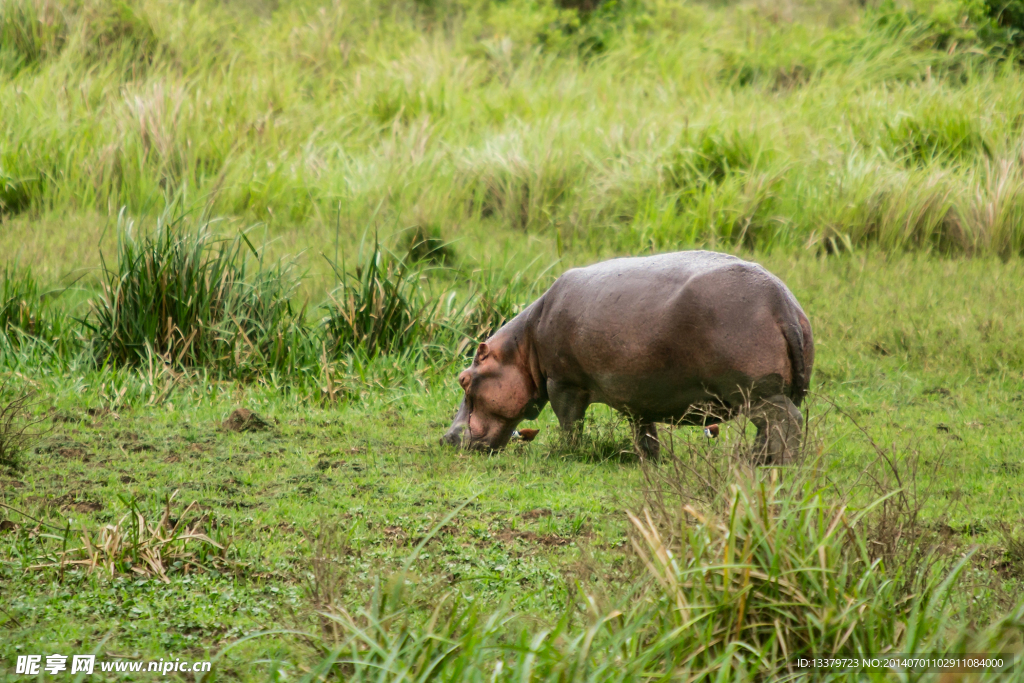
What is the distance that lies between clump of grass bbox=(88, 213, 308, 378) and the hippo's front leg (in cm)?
245

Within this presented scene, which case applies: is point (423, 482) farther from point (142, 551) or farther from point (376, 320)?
point (376, 320)

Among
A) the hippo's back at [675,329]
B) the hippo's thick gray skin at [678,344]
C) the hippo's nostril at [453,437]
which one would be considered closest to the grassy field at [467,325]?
the hippo's nostril at [453,437]

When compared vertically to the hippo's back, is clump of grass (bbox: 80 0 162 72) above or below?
above

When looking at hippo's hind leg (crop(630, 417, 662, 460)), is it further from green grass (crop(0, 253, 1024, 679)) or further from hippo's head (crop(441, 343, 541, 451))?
hippo's head (crop(441, 343, 541, 451))

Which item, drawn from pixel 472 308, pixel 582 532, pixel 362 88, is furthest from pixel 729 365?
pixel 362 88

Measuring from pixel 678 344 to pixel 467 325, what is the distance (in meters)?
3.20

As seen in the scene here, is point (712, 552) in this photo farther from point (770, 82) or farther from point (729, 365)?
point (770, 82)

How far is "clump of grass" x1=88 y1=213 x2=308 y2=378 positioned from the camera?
6512 millimetres

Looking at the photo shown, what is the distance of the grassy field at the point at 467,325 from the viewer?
2639 millimetres

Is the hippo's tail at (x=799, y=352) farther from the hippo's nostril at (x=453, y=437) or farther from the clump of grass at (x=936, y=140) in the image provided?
the clump of grass at (x=936, y=140)

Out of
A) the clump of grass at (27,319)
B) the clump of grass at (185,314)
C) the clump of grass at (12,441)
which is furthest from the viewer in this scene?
the clump of grass at (27,319)

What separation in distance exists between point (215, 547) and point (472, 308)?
13.4ft

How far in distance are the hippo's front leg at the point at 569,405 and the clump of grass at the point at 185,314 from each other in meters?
2.45

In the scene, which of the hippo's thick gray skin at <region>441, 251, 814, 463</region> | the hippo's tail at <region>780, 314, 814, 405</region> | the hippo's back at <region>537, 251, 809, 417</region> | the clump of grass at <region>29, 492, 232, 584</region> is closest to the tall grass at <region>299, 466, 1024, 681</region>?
the clump of grass at <region>29, 492, 232, 584</region>
